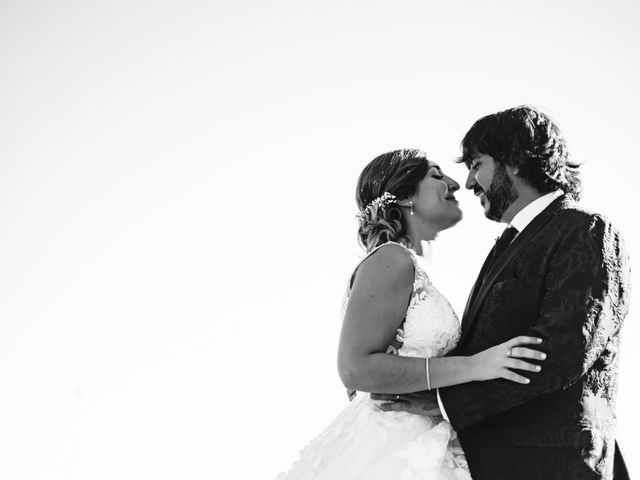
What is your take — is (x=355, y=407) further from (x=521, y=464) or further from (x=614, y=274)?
(x=614, y=274)

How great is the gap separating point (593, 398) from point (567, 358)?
35 centimetres

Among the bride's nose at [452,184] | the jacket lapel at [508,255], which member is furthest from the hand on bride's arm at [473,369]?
the bride's nose at [452,184]

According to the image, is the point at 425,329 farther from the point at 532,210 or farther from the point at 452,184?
the point at 452,184

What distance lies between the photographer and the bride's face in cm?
491

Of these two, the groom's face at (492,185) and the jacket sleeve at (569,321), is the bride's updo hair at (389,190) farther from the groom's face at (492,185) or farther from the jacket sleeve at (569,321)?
the jacket sleeve at (569,321)

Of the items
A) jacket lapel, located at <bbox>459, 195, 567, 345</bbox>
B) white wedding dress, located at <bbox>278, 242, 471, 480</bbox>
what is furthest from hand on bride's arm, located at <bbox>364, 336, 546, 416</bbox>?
jacket lapel, located at <bbox>459, 195, 567, 345</bbox>

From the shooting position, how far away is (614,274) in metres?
3.75

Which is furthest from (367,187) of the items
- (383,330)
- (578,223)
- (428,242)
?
(578,223)

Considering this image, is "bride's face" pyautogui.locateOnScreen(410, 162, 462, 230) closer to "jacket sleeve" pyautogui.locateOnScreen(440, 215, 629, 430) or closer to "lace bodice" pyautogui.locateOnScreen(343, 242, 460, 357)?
"lace bodice" pyautogui.locateOnScreen(343, 242, 460, 357)

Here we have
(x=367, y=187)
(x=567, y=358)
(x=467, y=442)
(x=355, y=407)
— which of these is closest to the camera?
(x=567, y=358)

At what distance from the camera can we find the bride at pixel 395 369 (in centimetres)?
391

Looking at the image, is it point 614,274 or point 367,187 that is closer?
point 614,274

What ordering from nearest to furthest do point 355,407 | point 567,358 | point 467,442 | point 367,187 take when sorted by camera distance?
point 567,358 → point 467,442 → point 355,407 → point 367,187

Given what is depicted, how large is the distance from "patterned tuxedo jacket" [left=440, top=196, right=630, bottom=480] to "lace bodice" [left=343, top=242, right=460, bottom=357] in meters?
0.32
